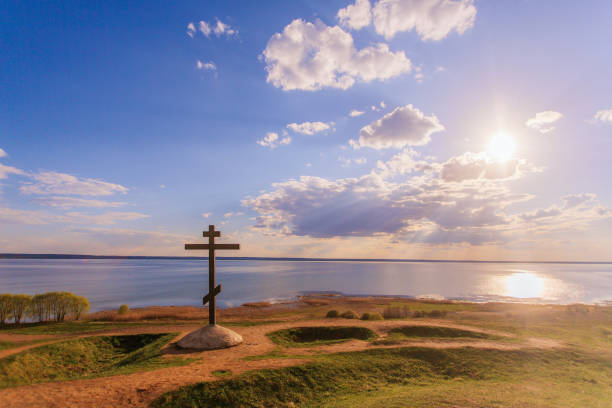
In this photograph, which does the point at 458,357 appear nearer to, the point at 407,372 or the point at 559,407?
the point at 407,372

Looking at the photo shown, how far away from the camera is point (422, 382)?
11836 mm

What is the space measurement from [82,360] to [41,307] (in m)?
20.0

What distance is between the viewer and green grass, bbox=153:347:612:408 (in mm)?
9523

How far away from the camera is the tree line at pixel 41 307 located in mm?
27000

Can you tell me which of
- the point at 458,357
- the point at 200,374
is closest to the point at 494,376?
the point at 458,357

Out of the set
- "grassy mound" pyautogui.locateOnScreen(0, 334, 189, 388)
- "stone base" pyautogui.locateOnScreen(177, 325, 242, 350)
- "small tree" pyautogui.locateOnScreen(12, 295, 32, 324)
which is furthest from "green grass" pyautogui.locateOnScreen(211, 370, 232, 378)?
"small tree" pyautogui.locateOnScreen(12, 295, 32, 324)

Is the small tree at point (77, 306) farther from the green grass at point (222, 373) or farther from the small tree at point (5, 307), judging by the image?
the green grass at point (222, 373)

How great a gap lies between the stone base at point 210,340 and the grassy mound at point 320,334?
328cm

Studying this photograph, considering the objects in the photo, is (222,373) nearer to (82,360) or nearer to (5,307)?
(82,360)

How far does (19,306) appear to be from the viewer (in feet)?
90.8

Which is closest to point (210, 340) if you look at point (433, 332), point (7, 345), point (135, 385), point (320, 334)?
point (135, 385)

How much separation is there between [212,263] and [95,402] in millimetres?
7797

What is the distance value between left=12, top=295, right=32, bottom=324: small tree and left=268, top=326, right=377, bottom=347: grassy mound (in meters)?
27.5

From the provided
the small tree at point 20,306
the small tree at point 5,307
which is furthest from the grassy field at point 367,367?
the small tree at point 20,306
